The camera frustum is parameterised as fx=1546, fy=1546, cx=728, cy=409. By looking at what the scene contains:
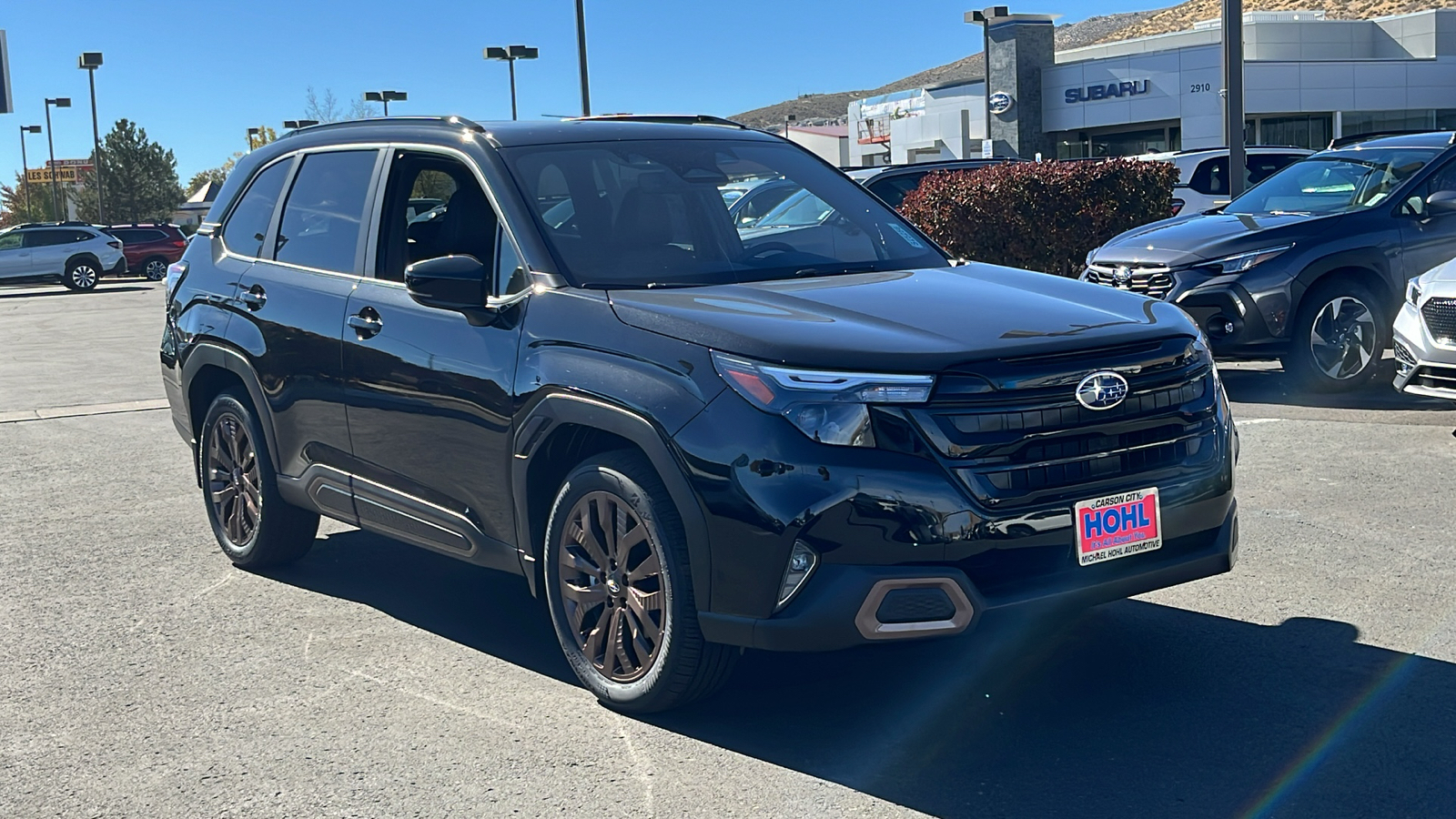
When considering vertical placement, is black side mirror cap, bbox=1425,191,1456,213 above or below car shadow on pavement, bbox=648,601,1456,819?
above

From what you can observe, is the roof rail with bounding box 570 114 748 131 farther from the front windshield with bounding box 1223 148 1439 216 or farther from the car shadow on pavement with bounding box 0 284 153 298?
the car shadow on pavement with bounding box 0 284 153 298

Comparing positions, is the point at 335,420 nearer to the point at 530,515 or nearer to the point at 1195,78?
the point at 530,515

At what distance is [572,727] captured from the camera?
4.54m

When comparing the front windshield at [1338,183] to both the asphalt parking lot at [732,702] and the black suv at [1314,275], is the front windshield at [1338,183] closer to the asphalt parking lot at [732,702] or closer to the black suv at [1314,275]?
the black suv at [1314,275]

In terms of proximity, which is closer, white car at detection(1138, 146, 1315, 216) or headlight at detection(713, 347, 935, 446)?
headlight at detection(713, 347, 935, 446)

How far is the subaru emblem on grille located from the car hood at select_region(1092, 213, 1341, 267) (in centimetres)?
680

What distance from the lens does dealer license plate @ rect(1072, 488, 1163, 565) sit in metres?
4.19

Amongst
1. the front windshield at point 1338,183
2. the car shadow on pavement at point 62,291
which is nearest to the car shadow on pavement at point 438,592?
the front windshield at point 1338,183

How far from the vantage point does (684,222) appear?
17.3 ft

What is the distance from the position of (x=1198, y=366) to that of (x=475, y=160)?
2.46 m

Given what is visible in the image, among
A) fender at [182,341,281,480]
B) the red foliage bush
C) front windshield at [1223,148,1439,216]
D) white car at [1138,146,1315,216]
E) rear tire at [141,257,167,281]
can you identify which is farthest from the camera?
rear tire at [141,257,167,281]

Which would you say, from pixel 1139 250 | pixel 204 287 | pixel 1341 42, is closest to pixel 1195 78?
pixel 1341 42

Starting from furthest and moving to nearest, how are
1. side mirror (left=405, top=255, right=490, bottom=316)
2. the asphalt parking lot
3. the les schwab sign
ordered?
the les schwab sign, side mirror (left=405, top=255, right=490, bottom=316), the asphalt parking lot

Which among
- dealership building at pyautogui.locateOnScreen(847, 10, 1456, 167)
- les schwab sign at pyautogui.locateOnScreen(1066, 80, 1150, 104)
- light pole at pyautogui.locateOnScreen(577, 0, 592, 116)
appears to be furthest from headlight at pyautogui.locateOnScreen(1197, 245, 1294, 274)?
les schwab sign at pyautogui.locateOnScreen(1066, 80, 1150, 104)
